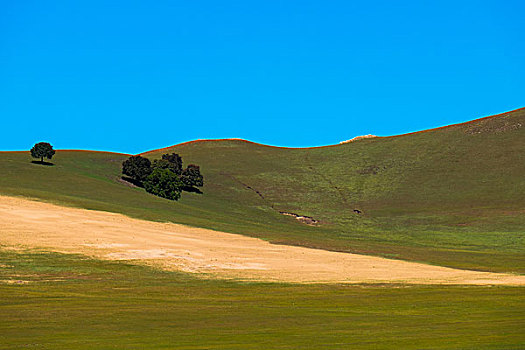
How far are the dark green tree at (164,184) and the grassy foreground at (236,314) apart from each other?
63514 millimetres

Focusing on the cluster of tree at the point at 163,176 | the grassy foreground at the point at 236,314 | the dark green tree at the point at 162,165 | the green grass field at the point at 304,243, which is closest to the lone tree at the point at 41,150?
the green grass field at the point at 304,243

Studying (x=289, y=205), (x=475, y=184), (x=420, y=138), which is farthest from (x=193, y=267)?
(x=420, y=138)

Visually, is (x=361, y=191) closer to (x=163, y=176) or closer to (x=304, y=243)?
(x=163, y=176)

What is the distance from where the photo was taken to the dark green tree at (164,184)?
354 feet

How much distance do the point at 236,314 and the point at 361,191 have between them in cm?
9897

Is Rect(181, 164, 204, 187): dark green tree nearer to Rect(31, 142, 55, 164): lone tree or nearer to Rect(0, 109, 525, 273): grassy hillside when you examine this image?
Rect(0, 109, 525, 273): grassy hillside

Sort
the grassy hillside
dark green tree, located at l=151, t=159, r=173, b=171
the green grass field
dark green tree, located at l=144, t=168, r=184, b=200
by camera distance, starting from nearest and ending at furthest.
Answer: the green grass field < the grassy hillside < dark green tree, located at l=144, t=168, r=184, b=200 < dark green tree, located at l=151, t=159, r=173, b=171

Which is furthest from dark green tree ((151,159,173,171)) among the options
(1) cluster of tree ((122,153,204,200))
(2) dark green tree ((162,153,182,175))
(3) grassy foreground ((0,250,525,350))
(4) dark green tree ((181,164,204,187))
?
(3) grassy foreground ((0,250,525,350))

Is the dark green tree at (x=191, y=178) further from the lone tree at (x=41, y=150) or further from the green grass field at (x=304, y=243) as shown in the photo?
the lone tree at (x=41, y=150)

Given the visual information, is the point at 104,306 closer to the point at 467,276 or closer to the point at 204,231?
the point at 467,276

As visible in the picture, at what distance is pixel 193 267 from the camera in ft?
156

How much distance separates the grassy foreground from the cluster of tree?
64.7m

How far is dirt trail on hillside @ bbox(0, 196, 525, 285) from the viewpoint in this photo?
4603 centimetres

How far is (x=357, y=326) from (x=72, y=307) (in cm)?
1329
